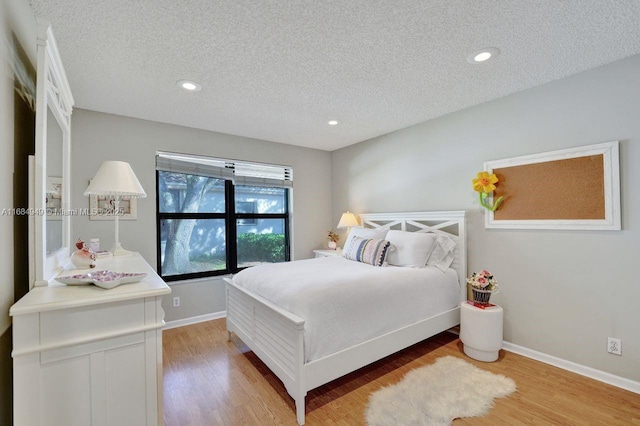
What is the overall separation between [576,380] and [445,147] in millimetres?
2418

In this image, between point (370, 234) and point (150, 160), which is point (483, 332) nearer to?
point (370, 234)

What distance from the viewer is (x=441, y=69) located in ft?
7.30

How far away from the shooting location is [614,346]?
85.1 inches

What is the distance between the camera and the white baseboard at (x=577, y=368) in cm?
209

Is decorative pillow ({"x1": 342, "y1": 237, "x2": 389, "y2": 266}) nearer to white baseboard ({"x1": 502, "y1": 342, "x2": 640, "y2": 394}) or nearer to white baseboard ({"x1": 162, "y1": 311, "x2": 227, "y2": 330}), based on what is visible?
white baseboard ({"x1": 502, "y1": 342, "x2": 640, "y2": 394})

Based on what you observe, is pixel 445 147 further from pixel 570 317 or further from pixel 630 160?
pixel 570 317

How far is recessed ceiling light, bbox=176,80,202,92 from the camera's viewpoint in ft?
7.83

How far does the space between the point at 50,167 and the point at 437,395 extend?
2.87 m

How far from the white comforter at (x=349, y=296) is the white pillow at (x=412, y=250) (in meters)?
0.13

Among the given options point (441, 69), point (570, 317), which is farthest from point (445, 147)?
point (570, 317)

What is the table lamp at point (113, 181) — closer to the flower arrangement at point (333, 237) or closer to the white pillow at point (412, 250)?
the white pillow at point (412, 250)

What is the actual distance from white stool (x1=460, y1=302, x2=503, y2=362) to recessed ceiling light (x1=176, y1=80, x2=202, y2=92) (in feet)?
10.5

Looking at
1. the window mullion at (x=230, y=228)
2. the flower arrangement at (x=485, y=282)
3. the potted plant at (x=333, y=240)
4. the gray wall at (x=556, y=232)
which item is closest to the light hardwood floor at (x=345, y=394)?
the gray wall at (x=556, y=232)

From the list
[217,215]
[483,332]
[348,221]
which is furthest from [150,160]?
[483,332]
